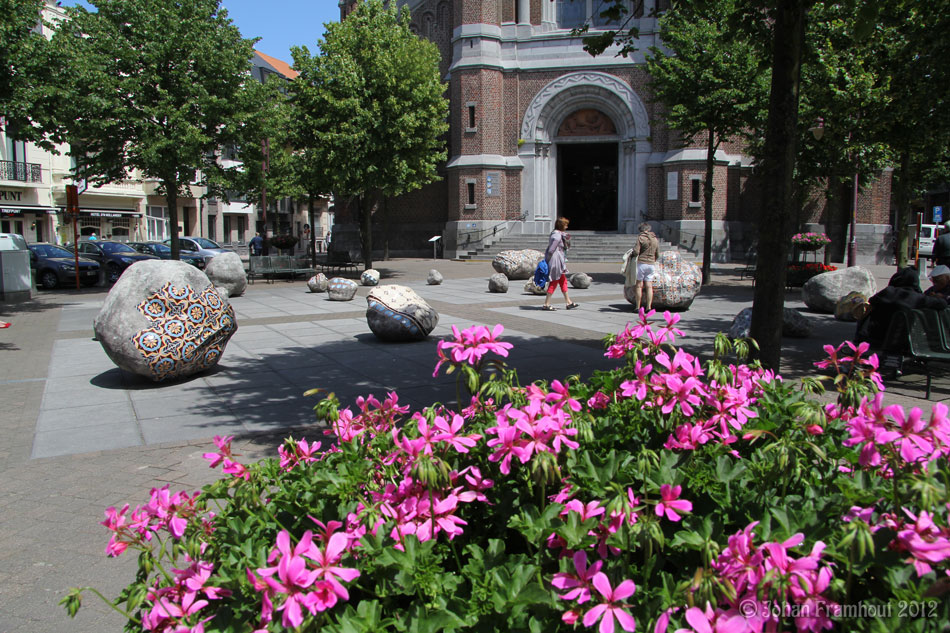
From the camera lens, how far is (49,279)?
22203mm

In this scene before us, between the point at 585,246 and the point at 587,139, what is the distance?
246 inches

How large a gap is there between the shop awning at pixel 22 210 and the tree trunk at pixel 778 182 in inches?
1698

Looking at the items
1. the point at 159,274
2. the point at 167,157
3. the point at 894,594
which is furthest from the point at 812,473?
the point at 167,157

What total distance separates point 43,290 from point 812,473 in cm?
2519

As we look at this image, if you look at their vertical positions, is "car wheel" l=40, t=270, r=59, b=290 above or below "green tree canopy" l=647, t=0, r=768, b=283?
below

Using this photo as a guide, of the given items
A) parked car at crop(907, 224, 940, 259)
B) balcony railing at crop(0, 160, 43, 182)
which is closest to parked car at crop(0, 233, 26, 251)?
balcony railing at crop(0, 160, 43, 182)

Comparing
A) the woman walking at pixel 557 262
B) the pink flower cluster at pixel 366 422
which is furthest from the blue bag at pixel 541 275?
the pink flower cluster at pixel 366 422

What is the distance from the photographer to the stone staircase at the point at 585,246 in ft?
99.3

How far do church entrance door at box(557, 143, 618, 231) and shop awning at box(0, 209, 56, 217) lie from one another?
1168 inches

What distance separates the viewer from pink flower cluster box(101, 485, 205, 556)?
2.00 meters

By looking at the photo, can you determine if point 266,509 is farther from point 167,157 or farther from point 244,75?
point 244,75

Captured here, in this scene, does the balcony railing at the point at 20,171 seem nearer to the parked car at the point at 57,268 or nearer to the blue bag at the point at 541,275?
the parked car at the point at 57,268

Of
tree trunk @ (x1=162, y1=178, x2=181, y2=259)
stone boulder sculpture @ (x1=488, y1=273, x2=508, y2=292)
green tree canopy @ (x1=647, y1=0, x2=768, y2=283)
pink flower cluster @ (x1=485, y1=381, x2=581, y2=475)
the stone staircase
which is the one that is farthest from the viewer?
the stone staircase

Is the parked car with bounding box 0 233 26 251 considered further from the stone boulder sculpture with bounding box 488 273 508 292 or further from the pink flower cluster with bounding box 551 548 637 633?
the pink flower cluster with bounding box 551 548 637 633
